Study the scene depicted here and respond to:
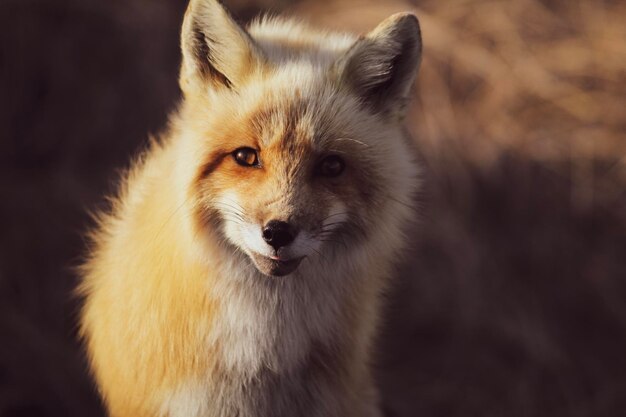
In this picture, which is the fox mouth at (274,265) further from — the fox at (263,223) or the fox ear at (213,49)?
the fox ear at (213,49)

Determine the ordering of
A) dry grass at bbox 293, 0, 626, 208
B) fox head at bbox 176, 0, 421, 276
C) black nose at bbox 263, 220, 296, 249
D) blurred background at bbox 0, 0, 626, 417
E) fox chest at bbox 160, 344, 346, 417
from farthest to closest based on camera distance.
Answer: dry grass at bbox 293, 0, 626, 208 < blurred background at bbox 0, 0, 626, 417 < fox chest at bbox 160, 344, 346, 417 < fox head at bbox 176, 0, 421, 276 < black nose at bbox 263, 220, 296, 249

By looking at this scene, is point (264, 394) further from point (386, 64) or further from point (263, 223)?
point (386, 64)

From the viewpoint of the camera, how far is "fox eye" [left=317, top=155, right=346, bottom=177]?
2629 mm

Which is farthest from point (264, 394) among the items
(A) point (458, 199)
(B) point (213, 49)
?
(A) point (458, 199)

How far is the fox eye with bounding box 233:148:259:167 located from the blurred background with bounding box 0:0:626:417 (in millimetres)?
2796

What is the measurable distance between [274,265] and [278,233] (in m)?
0.19

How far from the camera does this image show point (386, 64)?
2846 mm

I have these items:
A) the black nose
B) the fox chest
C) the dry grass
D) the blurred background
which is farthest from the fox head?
the dry grass

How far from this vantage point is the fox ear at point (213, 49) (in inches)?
105

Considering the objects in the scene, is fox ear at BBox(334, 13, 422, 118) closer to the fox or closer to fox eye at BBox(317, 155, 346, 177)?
the fox

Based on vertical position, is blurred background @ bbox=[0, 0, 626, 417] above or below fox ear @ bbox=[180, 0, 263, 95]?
below

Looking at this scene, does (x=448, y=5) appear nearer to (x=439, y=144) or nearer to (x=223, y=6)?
(x=439, y=144)

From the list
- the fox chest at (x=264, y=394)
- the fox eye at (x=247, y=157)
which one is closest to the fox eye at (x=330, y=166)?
the fox eye at (x=247, y=157)

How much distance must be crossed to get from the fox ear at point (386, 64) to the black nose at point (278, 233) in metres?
0.65
